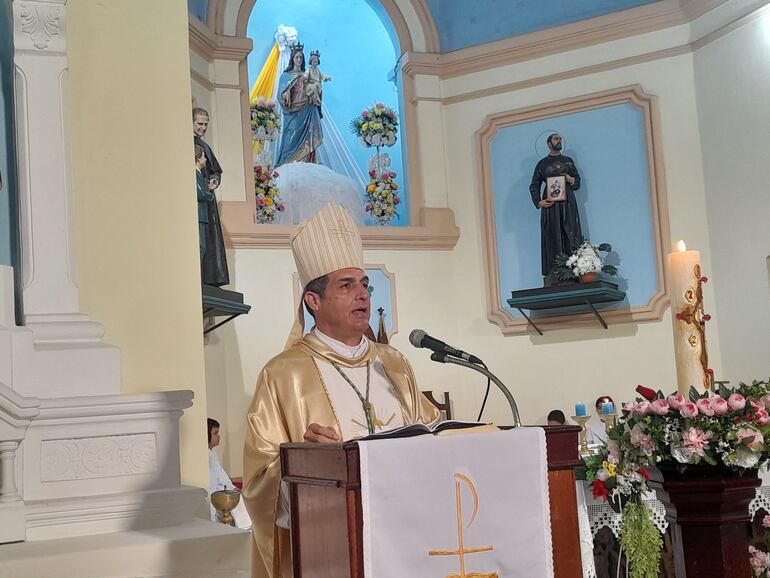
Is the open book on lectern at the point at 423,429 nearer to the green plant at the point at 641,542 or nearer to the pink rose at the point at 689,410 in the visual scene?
the pink rose at the point at 689,410

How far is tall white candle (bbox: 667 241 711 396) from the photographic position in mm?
3545

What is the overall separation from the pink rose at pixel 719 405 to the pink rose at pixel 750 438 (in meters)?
0.08

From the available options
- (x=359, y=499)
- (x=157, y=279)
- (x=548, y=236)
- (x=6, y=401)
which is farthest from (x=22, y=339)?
(x=548, y=236)

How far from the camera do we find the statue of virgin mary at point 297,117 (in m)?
10.5

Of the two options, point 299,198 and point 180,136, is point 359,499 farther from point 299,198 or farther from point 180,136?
point 299,198

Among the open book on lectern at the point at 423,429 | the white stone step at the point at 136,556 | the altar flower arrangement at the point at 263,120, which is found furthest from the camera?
the altar flower arrangement at the point at 263,120

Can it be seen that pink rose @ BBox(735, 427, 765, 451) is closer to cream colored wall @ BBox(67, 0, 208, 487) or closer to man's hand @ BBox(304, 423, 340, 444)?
man's hand @ BBox(304, 423, 340, 444)

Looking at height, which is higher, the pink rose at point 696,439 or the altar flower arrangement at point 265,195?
the altar flower arrangement at point 265,195

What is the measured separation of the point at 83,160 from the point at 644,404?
212cm

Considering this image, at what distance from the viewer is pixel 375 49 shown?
440 inches

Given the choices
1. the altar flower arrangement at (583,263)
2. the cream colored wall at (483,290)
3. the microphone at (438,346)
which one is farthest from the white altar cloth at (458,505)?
the altar flower arrangement at (583,263)

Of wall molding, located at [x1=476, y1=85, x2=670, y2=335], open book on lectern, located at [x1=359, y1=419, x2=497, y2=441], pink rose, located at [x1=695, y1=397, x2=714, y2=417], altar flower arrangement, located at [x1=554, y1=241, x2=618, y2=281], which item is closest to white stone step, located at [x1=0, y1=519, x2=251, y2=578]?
open book on lectern, located at [x1=359, y1=419, x2=497, y2=441]

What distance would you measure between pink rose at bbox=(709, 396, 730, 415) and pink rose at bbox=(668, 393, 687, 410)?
3.9 inches

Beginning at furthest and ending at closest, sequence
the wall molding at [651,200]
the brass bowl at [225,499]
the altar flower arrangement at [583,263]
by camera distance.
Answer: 1. the wall molding at [651,200]
2. the altar flower arrangement at [583,263]
3. the brass bowl at [225,499]
